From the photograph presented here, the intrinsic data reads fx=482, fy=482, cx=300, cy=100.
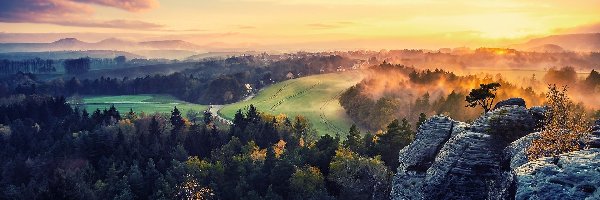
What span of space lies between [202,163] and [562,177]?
358ft

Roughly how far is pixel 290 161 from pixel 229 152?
115 ft

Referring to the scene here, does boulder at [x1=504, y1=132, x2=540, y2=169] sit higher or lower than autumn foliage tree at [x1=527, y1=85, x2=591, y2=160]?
lower

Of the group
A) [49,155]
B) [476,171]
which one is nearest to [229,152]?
[49,155]

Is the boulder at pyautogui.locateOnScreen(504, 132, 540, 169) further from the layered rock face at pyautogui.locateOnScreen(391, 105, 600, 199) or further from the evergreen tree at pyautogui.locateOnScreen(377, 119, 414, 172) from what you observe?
the evergreen tree at pyautogui.locateOnScreen(377, 119, 414, 172)

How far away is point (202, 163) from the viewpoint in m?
123

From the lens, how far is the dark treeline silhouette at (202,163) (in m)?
98.1

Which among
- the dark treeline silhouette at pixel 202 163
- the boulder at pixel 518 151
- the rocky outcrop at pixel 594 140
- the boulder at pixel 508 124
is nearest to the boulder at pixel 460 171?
the boulder at pixel 518 151

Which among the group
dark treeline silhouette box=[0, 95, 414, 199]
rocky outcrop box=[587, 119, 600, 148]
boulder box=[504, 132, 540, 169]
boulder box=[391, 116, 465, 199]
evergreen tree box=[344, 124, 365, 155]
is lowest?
dark treeline silhouette box=[0, 95, 414, 199]

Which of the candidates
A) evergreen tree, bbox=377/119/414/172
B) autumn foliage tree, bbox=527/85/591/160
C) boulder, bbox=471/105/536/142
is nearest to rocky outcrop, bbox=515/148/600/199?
autumn foliage tree, bbox=527/85/591/160

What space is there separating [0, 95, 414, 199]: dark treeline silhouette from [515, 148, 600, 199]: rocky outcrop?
220 ft

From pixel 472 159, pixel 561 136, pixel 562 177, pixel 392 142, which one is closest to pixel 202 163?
pixel 392 142

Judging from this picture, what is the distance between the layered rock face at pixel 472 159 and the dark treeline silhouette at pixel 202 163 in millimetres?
49730

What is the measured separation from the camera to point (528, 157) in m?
26.2

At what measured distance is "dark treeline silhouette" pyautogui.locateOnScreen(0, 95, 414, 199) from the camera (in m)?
98.1
